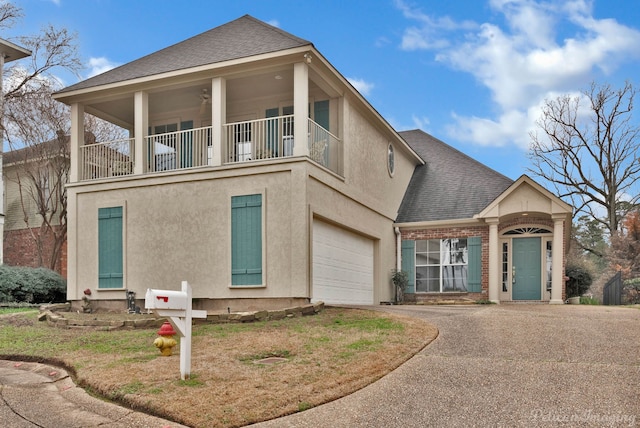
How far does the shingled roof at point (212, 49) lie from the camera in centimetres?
1366

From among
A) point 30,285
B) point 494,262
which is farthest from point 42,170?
point 494,262

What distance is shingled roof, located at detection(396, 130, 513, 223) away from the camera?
19.7 m

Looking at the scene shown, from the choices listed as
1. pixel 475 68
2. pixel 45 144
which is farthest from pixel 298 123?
pixel 45 144

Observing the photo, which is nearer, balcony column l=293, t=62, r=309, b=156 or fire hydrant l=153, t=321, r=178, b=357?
fire hydrant l=153, t=321, r=178, b=357

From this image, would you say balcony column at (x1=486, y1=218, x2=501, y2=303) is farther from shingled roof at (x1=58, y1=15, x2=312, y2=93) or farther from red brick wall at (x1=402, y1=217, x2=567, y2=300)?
shingled roof at (x1=58, y1=15, x2=312, y2=93)

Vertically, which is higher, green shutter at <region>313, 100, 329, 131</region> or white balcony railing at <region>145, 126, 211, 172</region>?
green shutter at <region>313, 100, 329, 131</region>

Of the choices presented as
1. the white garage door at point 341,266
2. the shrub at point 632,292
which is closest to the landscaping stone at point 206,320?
the white garage door at point 341,266

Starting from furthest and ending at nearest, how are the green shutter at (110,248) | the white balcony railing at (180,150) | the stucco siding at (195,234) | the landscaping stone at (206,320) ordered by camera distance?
the white balcony railing at (180,150) → the green shutter at (110,248) → the stucco siding at (195,234) → the landscaping stone at (206,320)

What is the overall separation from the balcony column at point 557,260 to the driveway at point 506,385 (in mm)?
7725

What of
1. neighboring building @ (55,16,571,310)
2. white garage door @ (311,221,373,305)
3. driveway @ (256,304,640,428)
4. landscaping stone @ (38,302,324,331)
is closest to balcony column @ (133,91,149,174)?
neighboring building @ (55,16,571,310)

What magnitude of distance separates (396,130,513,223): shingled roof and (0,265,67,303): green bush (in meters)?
10.7

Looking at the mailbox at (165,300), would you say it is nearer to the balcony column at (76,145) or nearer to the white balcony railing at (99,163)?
the white balcony railing at (99,163)

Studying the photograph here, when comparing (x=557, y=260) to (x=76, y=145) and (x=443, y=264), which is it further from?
(x=76, y=145)

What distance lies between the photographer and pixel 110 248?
49.2 ft
